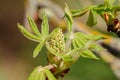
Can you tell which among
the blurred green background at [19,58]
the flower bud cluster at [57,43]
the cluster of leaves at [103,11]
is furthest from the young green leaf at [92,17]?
the blurred green background at [19,58]

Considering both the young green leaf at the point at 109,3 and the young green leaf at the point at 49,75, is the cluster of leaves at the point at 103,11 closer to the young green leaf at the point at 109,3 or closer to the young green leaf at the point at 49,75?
the young green leaf at the point at 109,3

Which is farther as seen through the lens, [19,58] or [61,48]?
[19,58]

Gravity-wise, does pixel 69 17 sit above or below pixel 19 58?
above

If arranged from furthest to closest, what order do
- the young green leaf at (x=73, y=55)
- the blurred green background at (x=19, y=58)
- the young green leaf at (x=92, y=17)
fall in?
the blurred green background at (x=19, y=58), the young green leaf at (x=92, y=17), the young green leaf at (x=73, y=55)

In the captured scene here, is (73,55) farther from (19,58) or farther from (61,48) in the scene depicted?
(19,58)

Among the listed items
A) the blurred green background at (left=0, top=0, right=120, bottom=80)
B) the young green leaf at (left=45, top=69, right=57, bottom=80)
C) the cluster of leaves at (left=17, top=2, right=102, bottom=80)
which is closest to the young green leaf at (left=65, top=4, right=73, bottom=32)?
the cluster of leaves at (left=17, top=2, right=102, bottom=80)

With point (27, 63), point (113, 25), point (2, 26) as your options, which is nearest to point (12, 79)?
point (27, 63)

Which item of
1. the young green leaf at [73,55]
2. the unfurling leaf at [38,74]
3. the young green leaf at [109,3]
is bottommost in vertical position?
the unfurling leaf at [38,74]

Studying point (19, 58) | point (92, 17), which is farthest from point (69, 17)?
point (19, 58)

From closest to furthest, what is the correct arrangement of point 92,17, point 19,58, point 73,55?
point 73,55 → point 92,17 → point 19,58
